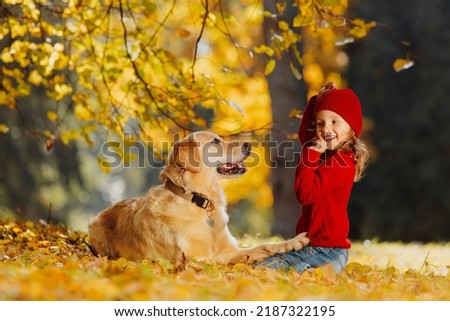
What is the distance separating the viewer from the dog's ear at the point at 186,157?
4.63m

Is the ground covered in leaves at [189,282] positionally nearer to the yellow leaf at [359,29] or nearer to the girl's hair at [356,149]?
the girl's hair at [356,149]

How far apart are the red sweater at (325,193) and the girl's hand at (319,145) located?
0.03 meters

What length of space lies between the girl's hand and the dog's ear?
799 millimetres

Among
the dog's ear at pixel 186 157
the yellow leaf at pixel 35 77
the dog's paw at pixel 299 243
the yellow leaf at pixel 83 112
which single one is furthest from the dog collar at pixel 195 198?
the yellow leaf at pixel 35 77

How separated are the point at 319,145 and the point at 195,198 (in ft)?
2.94

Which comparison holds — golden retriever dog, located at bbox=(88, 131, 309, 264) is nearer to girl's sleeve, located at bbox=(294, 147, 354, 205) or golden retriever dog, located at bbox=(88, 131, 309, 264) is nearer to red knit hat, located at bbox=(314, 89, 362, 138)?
girl's sleeve, located at bbox=(294, 147, 354, 205)

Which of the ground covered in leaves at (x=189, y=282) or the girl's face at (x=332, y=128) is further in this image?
the girl's face at (x=332, y=128)

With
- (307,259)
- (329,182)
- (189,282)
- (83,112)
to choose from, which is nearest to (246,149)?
(329,182)

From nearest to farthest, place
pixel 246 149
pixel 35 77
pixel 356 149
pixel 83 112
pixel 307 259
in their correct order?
1. pixel 307 259
2. pixel 356 149
3. pixel 246 149
4. pixel 83 112
5. pixel 35 77

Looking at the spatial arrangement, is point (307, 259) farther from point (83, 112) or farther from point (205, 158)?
point (83, 112)

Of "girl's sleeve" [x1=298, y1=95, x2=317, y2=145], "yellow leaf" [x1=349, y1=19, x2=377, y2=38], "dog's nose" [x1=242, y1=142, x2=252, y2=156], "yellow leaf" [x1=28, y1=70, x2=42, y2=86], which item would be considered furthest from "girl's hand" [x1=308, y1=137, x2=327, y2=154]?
"yellow leaf" [x1=28, y1=70, x2=42, y2=86]

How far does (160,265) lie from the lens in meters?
3.98

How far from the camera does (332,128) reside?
4.45m

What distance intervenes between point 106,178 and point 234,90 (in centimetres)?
1932
